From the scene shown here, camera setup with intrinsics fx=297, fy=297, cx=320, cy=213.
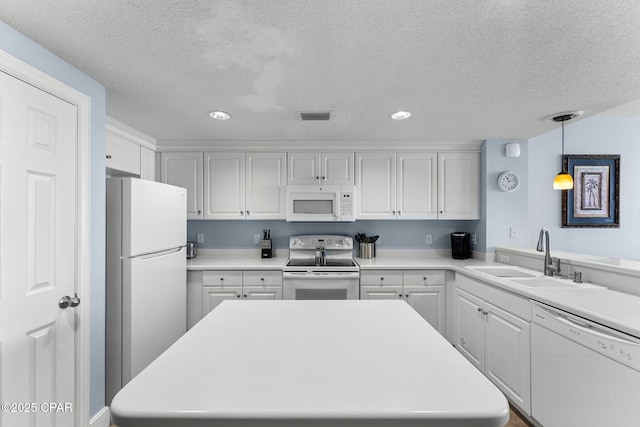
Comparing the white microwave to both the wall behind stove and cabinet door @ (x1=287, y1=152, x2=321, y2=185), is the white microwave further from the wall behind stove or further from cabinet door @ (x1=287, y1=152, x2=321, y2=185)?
the wall behind stove

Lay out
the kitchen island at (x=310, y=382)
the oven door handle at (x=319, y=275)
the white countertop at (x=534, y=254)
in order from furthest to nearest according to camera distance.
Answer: the oven door handle at (x=319, y=275), the white countertop at (x=534, y=254), the kitchen island at (x=310, y=382)

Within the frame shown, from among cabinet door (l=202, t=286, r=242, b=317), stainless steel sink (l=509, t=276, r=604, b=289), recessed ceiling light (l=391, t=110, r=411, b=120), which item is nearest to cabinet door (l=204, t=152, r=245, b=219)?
cabinet door (l=202, t=286, r=242, b=317)

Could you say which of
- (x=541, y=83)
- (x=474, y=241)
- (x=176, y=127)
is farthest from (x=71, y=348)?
(x=474, y=241)

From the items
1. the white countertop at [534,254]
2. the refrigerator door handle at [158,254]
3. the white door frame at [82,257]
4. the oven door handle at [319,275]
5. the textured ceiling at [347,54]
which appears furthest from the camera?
the oven door handle at [319,275]

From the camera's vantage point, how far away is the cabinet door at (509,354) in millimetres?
1890

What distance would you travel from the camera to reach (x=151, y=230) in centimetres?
221

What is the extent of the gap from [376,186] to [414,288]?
1.14 m

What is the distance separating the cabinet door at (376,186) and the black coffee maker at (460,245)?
75 centimetres

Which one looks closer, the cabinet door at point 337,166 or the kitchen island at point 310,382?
the kitchen island at point 310,382

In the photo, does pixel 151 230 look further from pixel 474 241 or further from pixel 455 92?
pixel 474 241

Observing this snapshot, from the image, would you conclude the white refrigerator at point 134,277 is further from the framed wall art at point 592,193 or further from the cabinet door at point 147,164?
the framed wall art at point 592,193

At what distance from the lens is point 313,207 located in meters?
3.20

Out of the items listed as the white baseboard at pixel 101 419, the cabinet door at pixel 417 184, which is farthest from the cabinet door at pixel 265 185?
the white baseboard at pixel 101 419

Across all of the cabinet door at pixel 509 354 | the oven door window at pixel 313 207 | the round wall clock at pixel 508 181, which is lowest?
the cabinet door at pixel 509 354
